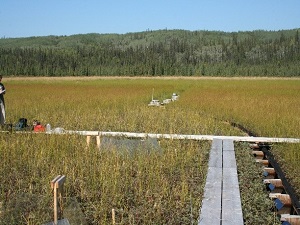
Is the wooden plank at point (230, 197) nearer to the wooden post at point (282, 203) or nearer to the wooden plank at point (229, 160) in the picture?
the wooden plank at point (229, 160)

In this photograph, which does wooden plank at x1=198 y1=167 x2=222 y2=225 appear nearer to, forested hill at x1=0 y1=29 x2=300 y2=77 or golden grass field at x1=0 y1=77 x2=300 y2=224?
golden grass field at x1=0 y1=77 x2=300 y2=224

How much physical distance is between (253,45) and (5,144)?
405 feet

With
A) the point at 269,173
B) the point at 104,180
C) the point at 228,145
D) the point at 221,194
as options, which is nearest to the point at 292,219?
the point at 221,194

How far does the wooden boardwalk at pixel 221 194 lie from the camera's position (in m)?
4.26

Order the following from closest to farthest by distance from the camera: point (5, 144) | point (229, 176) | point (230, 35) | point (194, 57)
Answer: point (229, 176)
point (5, 144)
point (194, 57)
point (230, 35)

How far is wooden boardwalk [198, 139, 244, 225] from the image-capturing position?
14.0 feet

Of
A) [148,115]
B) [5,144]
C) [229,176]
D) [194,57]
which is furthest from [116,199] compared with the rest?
[194,57]

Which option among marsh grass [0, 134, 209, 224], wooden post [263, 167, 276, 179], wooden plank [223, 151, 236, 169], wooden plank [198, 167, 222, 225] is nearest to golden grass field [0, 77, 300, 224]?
marsh grass [0, 134, 209, 224]

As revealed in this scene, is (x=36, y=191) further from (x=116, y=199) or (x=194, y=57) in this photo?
(x=194, y=57)

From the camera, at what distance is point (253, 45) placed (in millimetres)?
124625

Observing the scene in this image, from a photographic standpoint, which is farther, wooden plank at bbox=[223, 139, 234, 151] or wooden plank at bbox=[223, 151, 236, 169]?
wooden plank at bbox=[223, 139, 234, 151]

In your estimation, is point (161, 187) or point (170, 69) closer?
point (161, 187)

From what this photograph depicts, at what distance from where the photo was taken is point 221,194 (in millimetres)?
5027

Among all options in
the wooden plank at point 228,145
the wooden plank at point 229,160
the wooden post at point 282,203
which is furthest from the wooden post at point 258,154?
the wooden post at point 282,203
